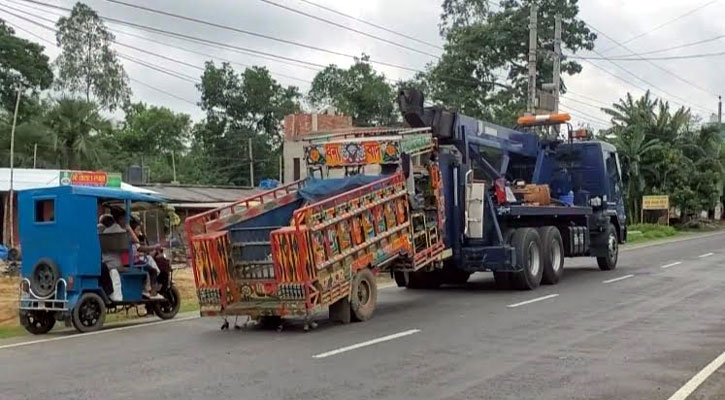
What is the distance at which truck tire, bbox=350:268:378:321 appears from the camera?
12.5m

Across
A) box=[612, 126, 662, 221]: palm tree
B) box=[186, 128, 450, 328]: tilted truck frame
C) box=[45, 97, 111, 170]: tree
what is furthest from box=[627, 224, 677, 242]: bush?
box=[186, 128, 450, 328]: tilted truck frame

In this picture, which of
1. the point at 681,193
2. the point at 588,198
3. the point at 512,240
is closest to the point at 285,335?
the point at 512,240

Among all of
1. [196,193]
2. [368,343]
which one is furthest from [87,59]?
[368,343]

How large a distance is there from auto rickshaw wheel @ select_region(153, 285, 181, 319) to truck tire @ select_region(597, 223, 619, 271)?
12125 mm

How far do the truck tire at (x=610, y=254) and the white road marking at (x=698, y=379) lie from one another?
1228cm

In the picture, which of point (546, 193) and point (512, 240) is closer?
point (512, 240)

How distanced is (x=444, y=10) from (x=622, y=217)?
4014 cm

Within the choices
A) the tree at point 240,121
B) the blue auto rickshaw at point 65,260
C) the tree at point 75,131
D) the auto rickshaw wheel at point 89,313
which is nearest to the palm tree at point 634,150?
the tree at point 240,121

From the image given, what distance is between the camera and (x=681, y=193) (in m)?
51.0

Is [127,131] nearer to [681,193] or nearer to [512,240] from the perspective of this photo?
[681,193]

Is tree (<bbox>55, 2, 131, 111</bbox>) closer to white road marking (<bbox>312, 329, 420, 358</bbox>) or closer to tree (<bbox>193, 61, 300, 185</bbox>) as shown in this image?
tree (<bbox>193, 61, 300, 185</bbox>)

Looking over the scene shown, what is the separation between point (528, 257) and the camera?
55.7 feet

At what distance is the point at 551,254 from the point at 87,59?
4718cm

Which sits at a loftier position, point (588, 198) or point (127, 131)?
point (127, 131)
